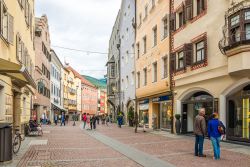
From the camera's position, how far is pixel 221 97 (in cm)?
1925

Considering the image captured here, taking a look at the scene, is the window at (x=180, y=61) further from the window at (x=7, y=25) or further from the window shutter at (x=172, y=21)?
the window at (x=7, y=25)

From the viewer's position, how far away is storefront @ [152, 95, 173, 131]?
91.3 feet

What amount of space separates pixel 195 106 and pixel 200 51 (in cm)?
395

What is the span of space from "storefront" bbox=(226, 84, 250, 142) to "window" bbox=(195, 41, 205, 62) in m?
3.45

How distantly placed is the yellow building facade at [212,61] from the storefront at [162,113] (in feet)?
7.03

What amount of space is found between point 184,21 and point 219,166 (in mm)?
14248

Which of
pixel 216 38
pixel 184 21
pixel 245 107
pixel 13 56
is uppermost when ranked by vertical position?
pixel 184 21

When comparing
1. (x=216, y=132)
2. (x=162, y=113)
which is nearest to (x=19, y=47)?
(x=216, y=132)

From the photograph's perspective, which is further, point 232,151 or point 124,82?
point 124,82

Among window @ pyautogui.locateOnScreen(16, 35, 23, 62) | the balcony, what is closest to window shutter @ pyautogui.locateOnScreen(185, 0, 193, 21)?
the balcony

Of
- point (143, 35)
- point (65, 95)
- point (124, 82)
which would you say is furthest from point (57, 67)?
point (143, 35)

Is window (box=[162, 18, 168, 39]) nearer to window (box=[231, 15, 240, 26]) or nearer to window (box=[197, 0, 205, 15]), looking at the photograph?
window (box=[197, 0, 205, 15])

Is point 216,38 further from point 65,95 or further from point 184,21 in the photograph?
point 65,95

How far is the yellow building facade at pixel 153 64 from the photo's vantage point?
28500mm
